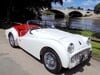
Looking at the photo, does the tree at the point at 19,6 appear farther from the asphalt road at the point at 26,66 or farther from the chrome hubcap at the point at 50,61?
the chrome hubcap at the point at 50,61

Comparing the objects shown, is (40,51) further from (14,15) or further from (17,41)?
(14,15)

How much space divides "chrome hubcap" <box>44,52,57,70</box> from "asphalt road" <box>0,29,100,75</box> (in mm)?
179

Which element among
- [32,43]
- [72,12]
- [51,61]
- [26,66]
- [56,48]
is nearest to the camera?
[56,48]

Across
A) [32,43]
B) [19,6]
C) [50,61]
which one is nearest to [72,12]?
[19,6]

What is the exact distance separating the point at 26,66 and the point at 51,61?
865 mm

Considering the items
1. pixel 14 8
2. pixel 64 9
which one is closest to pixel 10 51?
pixel 14 8

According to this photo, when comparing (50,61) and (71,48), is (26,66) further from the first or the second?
(71,48)

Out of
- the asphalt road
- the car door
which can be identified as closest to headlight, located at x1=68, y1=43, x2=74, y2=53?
the asphalt road

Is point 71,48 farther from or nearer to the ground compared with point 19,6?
nearer to the ground

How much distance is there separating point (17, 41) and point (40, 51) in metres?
1.82

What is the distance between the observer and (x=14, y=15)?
18781mm

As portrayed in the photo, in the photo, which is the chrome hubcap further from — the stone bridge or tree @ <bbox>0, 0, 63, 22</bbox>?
the stone bridge

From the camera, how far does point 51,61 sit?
4.92m

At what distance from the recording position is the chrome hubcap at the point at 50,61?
4.84m
